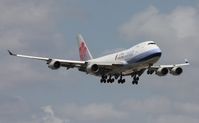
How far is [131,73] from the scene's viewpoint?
539 feet

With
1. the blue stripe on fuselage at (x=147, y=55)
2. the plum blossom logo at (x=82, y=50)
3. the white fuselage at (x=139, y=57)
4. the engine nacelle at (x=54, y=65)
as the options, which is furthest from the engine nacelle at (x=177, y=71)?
the plum blossom logo at (x=82, y=50)

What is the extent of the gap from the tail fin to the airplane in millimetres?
13634

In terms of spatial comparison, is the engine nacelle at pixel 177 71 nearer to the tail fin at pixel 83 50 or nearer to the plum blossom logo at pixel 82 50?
the tail fin at pixel 83 50

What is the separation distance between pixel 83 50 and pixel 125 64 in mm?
30878

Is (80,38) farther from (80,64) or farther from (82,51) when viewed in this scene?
(80,64)

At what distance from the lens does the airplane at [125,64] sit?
517 ft

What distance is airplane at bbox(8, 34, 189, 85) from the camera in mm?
157625

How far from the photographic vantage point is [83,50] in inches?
7431

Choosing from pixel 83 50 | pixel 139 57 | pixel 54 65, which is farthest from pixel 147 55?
pixel 83 50

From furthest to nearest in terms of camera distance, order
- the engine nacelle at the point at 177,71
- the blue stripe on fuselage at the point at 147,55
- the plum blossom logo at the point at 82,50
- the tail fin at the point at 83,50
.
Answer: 1. the plum blossom logo at the point at 82,50
2. the tail fin at the point at 83,50
3. the engine nacelle at the point at 177,71
4. the blue stripe on fuselage at the point at 147,55

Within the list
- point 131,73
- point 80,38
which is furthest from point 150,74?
point 80,38

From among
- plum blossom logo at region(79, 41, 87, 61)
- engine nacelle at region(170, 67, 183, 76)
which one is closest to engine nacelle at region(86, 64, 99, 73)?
engine nacelle at region(170, 67, 183, 76)

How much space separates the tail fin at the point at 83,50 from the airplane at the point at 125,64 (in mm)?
13634

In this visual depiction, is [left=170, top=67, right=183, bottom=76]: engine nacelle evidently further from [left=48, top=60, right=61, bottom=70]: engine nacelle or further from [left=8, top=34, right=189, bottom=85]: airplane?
[left=48, top=60, right=61, bottom=70]: engine nacelle
